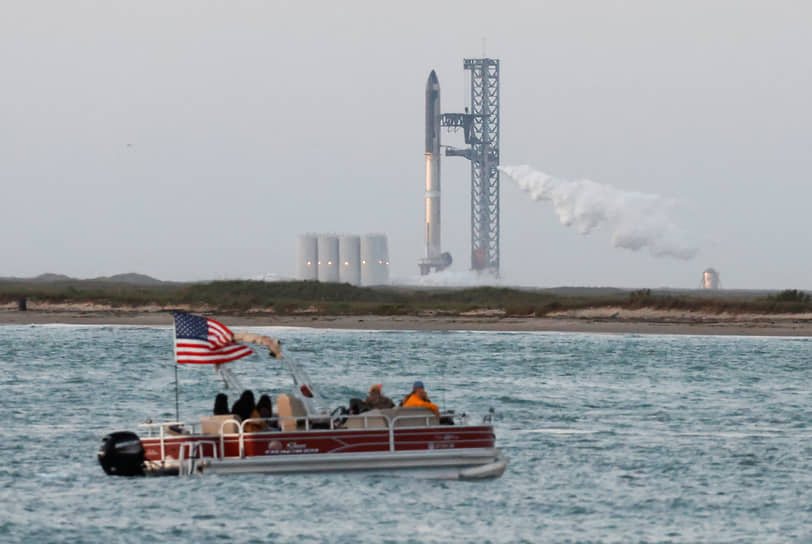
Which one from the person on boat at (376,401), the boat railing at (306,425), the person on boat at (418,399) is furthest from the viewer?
the person on boat at (376,401)

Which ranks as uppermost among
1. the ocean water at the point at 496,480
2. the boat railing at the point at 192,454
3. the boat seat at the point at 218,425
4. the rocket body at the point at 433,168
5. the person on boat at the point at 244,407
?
the rocket body at the point at 433,168

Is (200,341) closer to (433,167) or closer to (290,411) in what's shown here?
(290,411)

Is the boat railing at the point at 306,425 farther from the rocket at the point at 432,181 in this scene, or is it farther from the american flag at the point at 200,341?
the rocket at the point at 432,181

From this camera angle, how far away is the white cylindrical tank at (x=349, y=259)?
16612cm

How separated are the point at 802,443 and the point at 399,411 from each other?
45.3ft

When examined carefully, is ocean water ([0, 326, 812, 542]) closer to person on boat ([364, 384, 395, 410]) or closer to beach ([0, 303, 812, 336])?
person on boat ([364, 384, 395, 410])

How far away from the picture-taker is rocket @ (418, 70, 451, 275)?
16862cm

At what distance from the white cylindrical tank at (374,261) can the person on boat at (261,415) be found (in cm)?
13651

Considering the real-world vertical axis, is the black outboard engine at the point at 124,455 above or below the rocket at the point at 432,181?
below

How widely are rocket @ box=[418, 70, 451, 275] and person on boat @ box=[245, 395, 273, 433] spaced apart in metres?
139

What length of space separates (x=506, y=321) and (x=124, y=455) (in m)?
73.1

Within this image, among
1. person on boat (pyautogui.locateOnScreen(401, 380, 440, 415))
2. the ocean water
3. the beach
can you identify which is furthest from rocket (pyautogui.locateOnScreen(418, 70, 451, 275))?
person on boat (pyautogui.locateOnScreen(401, 380, 440, 415))

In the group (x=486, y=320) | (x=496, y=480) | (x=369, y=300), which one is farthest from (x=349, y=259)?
(x=496, y=480)

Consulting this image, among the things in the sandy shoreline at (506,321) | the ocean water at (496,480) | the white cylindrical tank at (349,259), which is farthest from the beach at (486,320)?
the white cylindrical tank at (349,259)
